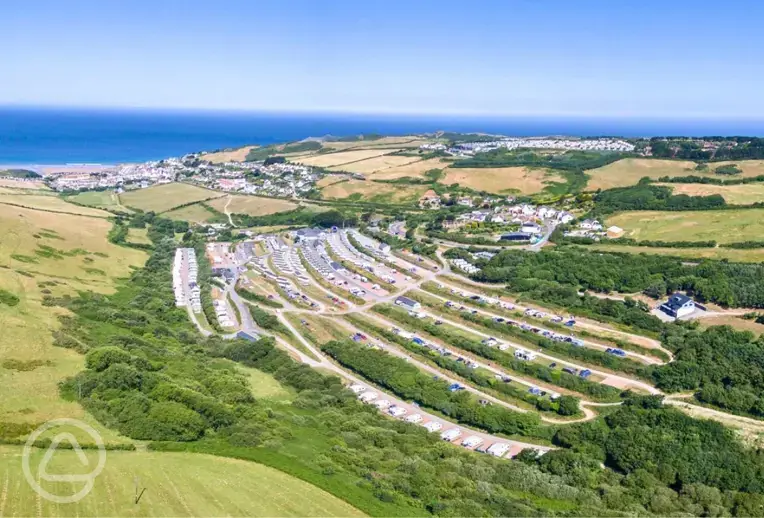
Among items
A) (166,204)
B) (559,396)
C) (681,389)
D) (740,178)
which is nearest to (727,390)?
(681,389)

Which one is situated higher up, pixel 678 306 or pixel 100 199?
pixel 100 199

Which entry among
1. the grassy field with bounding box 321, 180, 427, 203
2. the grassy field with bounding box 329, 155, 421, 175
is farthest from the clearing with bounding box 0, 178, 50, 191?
the grassy field with bounding box 329, 155, 421, 175

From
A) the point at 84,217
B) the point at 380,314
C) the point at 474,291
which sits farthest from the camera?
the point at 84,217

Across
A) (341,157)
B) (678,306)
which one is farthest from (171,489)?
(341,157)

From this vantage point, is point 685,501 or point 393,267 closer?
point 685,501

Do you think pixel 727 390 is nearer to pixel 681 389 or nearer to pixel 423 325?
pixel 681 389

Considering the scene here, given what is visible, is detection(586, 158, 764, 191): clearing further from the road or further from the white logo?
the white logo

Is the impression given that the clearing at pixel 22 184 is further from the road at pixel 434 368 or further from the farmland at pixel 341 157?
the road at pixel 434 368

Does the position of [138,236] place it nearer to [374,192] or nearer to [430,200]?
[374,192]
